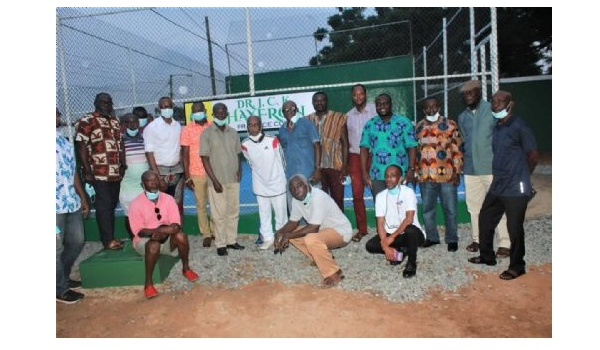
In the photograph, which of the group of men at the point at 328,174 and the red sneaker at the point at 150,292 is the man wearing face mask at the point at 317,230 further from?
the red sneaker at the point at 150,292

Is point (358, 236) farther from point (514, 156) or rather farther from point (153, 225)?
point (153, 225)

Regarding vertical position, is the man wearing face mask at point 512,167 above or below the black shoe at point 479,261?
above

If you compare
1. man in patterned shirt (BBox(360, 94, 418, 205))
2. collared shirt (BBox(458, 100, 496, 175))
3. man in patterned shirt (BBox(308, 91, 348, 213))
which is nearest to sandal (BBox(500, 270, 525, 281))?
collared shirt (BBox(458, 100, 496, 175))

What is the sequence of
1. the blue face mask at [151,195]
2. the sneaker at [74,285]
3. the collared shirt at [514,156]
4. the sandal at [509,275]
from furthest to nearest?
the sneaker at [74,285], the blue face mask at [151,195], the sandal at [509,275], the collared shirt at [514,156]

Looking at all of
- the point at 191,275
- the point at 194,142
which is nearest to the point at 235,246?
the point at 191,275

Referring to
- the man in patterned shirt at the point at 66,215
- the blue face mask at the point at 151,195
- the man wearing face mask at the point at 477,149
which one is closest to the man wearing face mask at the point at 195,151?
the blue face mask at the point at 151,195

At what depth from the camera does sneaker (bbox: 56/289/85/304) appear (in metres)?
3.93

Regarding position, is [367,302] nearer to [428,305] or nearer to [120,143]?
[428,305]

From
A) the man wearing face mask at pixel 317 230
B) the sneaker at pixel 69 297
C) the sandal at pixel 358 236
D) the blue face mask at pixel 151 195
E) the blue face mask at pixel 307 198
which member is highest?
the blue face mask at pixel 151 195

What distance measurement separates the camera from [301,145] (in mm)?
4727

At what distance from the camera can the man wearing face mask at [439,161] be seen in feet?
14.2

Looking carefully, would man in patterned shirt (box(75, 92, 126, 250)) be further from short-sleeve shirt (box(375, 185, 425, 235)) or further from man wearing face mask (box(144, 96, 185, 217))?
short-sleeve shirt (box(375, 185, 425, 235))

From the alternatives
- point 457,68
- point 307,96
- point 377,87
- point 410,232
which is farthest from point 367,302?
point 457,68

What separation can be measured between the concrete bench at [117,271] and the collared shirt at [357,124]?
2.54m
